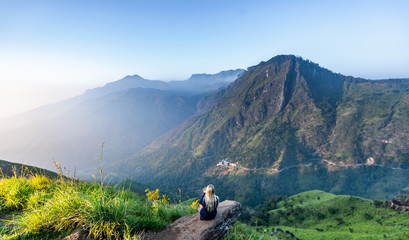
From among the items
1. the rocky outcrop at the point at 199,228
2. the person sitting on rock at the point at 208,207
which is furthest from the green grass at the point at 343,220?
the person sitting on rock at the point at 208,207

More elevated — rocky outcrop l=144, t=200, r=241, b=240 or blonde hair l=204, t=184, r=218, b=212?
blonde hair l=204, t=184, r=218, b=212

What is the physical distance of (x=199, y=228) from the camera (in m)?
5.40

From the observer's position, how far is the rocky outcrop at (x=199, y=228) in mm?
5004

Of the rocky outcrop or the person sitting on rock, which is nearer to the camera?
the rocky outcrop

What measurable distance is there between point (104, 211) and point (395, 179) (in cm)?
21230

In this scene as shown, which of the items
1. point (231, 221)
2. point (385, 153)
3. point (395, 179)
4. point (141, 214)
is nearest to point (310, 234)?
point (231, 221)

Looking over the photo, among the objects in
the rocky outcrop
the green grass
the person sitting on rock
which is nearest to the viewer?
the rocky outcrop

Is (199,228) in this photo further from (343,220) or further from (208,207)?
(343,220)

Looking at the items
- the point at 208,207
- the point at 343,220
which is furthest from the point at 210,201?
the point at 343,220

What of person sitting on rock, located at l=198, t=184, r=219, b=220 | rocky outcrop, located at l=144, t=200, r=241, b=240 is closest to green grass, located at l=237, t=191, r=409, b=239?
rocky outcrop, located at l=144, t=200, r=241, b=240

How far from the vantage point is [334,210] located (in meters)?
50.6

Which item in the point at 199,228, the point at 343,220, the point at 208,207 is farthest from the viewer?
the point at 343,220

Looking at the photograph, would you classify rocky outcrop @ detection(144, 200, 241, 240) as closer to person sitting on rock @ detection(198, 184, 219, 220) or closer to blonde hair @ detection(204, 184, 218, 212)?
person sitting on rock @ detection(198, 184, 219, 220)

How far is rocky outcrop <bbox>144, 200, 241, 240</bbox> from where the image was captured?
5004mm
